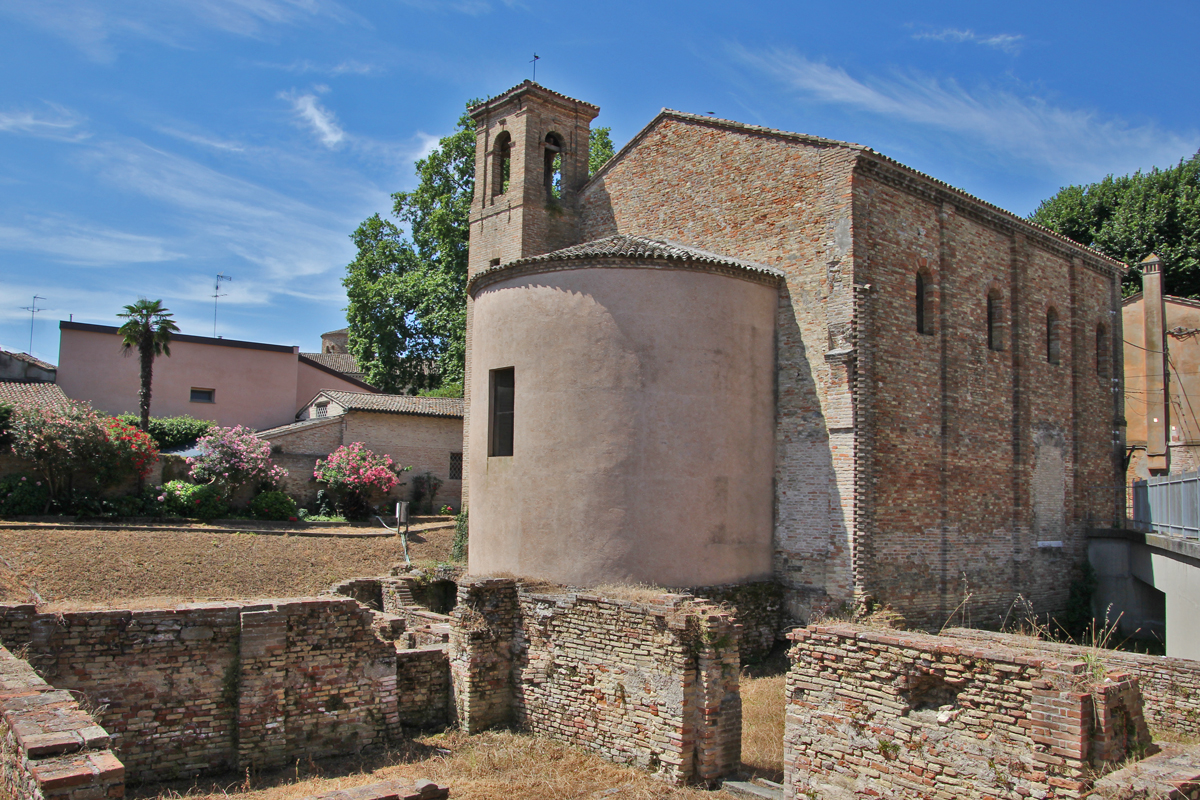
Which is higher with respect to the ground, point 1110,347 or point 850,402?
point 1110,347

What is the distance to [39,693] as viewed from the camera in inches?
285

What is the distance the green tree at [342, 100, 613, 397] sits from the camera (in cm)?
3316

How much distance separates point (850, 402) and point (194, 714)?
36.4 feet

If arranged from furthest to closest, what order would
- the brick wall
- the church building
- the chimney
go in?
the chimney, the brick wall, the church building

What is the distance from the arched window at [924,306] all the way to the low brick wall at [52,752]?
15.2m

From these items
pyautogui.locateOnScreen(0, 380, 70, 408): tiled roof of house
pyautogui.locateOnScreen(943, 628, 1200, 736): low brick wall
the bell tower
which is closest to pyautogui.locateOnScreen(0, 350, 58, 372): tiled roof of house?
pyautogui.locateOnScreen(0, 380, 70, 408): tiled roof of house

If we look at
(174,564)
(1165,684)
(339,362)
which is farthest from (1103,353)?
(339,362)

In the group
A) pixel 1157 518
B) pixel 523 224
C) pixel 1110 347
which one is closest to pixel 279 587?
pixel 523 224

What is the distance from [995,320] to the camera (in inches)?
739

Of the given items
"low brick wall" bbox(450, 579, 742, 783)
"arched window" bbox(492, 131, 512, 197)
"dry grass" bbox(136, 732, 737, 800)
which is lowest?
"dry grass" bbox(136, 732, 737, 800)

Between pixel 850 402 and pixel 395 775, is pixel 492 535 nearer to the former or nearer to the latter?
pixel 395 775

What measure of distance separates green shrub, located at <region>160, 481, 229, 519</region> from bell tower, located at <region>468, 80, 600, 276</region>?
9355 mm

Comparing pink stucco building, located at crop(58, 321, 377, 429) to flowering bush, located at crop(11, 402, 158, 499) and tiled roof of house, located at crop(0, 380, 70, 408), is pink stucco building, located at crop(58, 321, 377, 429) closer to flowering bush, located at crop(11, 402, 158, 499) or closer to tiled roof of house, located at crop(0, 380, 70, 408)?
tiled roof of house, located at crop(0, 380, 70, 408)

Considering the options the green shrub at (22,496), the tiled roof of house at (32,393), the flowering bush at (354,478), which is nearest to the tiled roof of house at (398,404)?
the flowering bush at (354,478)
